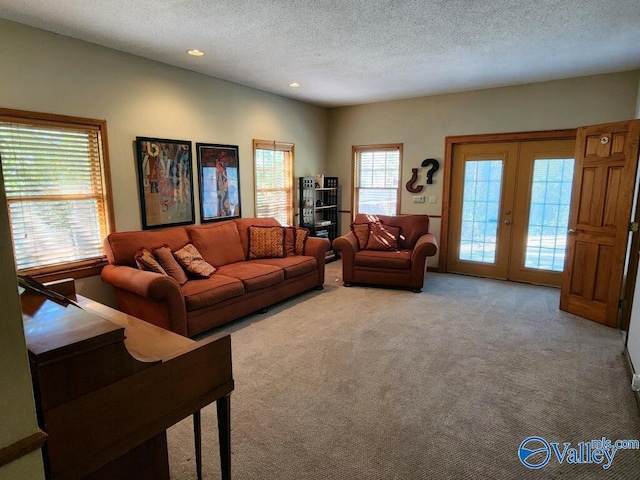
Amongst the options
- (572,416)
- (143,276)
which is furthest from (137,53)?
(572,416)

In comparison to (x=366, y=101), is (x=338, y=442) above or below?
below

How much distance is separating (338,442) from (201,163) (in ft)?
11.3

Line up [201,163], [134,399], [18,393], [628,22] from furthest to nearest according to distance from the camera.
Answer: [201,163] < [628,22] < [134,399] < [18,393]

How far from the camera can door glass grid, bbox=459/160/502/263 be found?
527cm

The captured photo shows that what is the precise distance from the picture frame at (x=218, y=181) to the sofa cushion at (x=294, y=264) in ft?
2.61

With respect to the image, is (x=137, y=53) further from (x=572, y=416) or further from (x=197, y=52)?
(x=572, y=416)

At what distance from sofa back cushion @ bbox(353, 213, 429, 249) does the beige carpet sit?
1.45m

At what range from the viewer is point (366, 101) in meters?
5.98

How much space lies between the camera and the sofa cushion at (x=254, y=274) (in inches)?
149

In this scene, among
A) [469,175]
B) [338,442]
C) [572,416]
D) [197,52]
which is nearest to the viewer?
[338,442]

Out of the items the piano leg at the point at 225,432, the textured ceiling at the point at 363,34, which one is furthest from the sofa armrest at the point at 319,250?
the piano leg at the point at 225,432

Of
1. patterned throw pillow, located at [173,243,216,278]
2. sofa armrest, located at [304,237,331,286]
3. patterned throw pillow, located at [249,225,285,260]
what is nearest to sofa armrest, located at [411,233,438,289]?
sofa armrest, located at [304,237,331,286]

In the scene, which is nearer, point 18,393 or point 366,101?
point 18,393

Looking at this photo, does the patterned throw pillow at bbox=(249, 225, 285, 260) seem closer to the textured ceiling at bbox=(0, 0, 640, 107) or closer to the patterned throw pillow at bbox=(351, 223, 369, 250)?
the patterned throw pillow at bbox=(351, 223, 369, 250)
